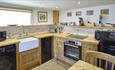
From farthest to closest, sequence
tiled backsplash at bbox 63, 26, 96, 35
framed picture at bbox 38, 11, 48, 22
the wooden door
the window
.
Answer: the wooden door → framed picture at bbox 38, 11, 48, 22 → tiled backsplash at bbox 63, 26, 96, 35 → the window

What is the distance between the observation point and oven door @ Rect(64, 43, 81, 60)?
2994 mm

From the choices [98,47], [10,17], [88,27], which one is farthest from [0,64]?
[88,27]

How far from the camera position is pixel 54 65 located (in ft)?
10.5

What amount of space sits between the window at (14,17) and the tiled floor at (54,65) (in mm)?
1448

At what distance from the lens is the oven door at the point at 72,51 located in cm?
299

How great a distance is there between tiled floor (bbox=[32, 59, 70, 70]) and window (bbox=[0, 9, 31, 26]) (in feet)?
4.75

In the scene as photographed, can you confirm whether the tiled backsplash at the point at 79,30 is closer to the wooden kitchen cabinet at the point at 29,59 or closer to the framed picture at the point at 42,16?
the framed picture at the point at 42,16

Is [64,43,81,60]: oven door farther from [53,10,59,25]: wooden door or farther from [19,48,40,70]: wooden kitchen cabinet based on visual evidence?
[53,10,59,25]: wooden door

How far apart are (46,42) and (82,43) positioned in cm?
116

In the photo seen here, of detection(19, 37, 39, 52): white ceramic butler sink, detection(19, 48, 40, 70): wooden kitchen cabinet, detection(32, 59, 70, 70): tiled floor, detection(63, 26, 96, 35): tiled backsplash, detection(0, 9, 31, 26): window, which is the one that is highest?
detection(0, 9, 31, 26): window

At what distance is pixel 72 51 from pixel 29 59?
49.4 inches

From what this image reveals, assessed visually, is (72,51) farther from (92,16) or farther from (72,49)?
(92,16)

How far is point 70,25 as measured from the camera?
12.3 feet

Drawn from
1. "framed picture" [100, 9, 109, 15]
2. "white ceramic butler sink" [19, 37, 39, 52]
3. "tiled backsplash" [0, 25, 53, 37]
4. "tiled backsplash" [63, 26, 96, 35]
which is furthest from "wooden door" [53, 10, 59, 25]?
"framed picture" [100, 9, 109, 15]
